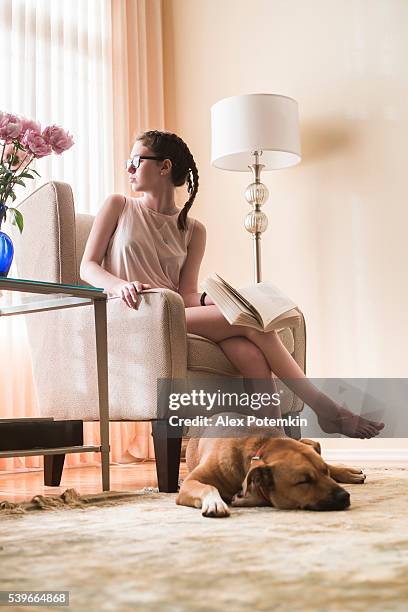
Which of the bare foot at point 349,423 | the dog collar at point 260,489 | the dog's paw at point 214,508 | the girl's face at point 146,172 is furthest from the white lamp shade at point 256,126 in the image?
the dog's paw at point 214,508

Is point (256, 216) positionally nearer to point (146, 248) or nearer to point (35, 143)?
point (146, 248)

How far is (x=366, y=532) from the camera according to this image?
1.32m

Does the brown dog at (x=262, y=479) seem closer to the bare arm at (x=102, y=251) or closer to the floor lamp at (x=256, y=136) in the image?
the bare arm at (x=102, y=251)

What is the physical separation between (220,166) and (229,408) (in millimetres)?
1611

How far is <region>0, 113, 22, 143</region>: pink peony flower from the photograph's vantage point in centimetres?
216

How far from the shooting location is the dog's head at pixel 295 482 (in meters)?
1.56

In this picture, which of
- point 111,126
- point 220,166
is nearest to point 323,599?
point 220,166

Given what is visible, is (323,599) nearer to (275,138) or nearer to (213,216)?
(275,138)

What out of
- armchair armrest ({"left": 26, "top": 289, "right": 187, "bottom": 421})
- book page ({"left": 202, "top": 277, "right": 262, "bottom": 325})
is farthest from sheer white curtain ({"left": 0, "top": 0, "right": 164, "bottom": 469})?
book page ({"left": 202, "top": 277, "right": 262, "bottom": 325})

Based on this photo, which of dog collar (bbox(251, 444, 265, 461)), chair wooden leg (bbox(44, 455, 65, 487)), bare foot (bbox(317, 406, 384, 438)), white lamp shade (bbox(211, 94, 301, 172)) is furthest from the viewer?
white lamp shade (bbox(211, 94, 301, 172))

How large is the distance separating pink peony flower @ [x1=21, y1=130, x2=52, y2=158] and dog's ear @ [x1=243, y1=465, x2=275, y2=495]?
1.16m

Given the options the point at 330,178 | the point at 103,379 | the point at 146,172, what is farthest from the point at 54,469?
the point at 330,178

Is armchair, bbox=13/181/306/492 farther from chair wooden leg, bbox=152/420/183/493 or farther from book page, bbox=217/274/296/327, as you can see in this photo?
book page, bbox=217/274/296/327

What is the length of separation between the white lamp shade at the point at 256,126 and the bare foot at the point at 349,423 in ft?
5.14
